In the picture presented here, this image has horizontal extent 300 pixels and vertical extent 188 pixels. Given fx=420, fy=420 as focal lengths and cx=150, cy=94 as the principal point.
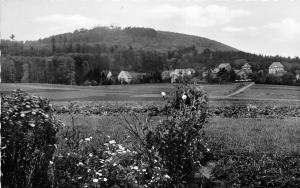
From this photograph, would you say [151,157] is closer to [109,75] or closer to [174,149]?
[174,149]

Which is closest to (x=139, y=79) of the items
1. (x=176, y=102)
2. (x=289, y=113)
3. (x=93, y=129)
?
(x=93, y=129)

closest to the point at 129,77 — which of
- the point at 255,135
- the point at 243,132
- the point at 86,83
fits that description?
the point at 86,83

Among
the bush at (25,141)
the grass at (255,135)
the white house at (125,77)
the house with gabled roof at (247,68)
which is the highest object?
the house with gabled roof at (247,68)

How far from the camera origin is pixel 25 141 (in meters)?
7.01

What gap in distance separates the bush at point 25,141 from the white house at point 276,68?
39.3ft

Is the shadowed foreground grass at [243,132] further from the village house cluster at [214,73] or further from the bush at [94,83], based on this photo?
the village house cluster at [214,73]

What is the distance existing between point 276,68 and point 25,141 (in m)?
12.7

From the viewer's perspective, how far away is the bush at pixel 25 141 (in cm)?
679

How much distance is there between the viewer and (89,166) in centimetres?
811

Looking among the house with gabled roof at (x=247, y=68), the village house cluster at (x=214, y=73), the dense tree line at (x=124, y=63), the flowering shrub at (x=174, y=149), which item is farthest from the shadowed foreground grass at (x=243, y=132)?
the house with gabled roof at (x=247, y=68)

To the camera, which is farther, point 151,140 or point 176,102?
point 176,102

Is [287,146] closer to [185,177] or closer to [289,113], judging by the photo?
[185,177]

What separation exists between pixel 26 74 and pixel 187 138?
808 centimetres

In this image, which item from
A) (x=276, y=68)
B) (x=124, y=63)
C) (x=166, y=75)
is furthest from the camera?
(x=276, y=68)
